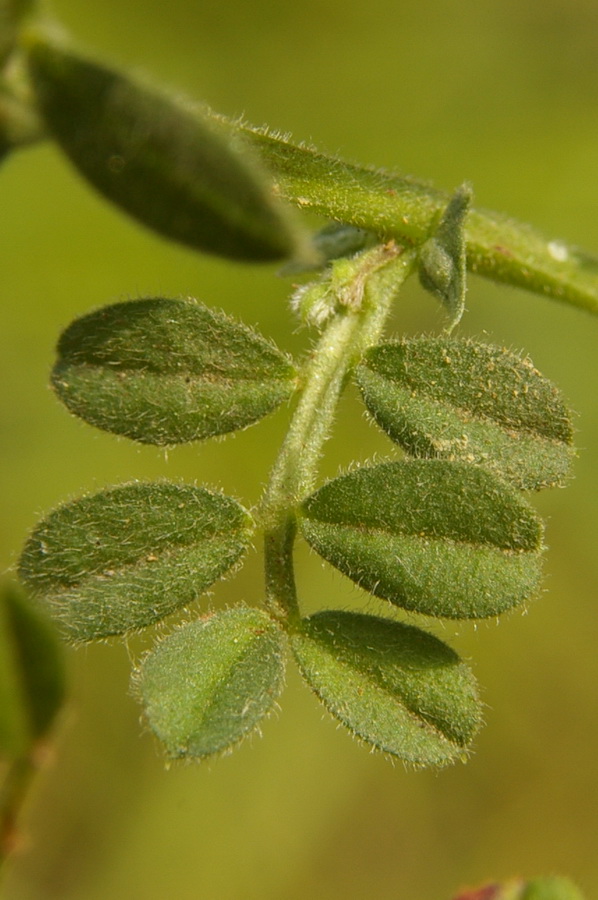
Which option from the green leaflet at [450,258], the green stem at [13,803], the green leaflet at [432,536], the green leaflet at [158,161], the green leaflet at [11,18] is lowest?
the green stem at [13,803]

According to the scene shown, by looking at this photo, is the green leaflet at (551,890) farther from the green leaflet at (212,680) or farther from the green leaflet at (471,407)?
the green leaflet at (471,407)

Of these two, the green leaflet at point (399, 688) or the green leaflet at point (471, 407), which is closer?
the green leaflet at point (399, 688)

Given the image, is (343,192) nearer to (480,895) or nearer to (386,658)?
(386,658)

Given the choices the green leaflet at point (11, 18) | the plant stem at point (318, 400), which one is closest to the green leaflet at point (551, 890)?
the plant stem at point (318, 400)

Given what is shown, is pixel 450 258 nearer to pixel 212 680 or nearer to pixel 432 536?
pixel 432 536

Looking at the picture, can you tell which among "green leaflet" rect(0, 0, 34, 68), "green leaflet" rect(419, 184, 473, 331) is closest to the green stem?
"green leaflet" rect(0, 0, 34, 68)

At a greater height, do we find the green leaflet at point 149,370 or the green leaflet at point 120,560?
the green leaflet at point 149,370

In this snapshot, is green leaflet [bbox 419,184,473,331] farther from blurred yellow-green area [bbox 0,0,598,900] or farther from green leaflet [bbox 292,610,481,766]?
blurred yellow-green area [bbox 0,0,598,900]

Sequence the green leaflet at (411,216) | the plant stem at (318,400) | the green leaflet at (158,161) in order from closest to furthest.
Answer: the green leaflet at (158,161)
the plant stem at (318,400)
the green leaflet at (411,216)
